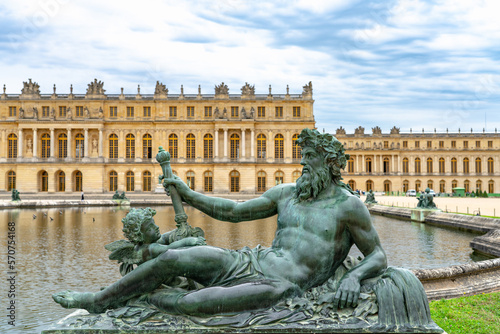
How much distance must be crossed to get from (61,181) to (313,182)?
189ft

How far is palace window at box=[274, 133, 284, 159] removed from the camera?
55.2 metres

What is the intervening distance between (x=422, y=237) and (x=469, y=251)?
8.51 ft

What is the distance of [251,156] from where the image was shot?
54.9 m

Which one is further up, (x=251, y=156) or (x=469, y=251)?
(x=251, y=156)

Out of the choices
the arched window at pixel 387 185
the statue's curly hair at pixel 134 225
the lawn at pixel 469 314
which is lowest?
the arched window at pixel 387 185

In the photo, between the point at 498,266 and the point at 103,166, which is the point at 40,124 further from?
the point at 498,266

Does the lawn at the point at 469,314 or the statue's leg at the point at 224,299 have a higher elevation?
the statue's leg at the point at 224,299

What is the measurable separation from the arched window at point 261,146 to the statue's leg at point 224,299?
5234 cm

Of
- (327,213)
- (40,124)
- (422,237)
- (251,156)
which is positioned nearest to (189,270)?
(327,213)

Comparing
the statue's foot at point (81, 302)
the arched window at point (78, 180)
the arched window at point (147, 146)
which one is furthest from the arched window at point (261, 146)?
the statue's foot at point (81, 302)

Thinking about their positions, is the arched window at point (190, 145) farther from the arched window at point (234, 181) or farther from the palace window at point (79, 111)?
the palace window at point (79, 111)

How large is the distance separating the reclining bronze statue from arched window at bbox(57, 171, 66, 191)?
185 ft

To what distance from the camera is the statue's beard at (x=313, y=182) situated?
352cm

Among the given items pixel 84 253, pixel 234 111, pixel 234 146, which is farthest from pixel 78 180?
pixel 84 253
